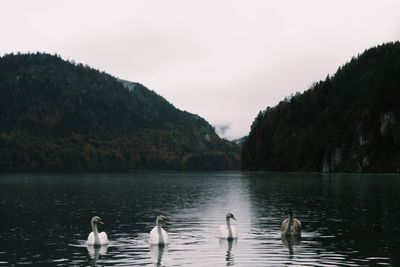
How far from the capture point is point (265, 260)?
37062mm

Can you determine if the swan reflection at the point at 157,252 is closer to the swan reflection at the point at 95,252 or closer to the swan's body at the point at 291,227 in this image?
the swan reflection at the point at 95,252

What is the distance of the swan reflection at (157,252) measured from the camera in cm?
3681

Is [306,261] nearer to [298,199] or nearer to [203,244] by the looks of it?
[203,244]

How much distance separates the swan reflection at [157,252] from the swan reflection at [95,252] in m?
3.16

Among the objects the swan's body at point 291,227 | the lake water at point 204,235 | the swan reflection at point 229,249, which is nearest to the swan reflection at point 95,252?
the lake water at point 204,235

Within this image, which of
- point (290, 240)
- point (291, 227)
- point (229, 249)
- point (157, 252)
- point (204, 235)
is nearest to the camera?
point (157, 252)

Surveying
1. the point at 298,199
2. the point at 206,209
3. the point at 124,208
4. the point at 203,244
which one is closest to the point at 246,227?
the point at 203,244

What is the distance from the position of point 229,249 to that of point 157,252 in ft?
16.3

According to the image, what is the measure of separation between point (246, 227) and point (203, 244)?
11900 millimetres

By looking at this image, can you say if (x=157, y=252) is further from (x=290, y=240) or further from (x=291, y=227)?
(x=291, y=227)

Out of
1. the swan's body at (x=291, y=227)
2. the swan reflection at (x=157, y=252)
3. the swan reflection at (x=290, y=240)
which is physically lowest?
the swan reflection at (x=157, y=252)

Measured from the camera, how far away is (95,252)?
40.5m

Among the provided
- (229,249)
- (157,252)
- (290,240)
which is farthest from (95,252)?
(290,240)

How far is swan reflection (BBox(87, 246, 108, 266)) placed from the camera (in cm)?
3775
